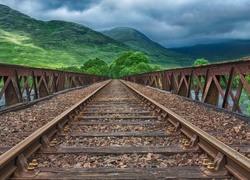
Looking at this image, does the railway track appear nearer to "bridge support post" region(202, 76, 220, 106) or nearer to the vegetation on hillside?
"bridge support post" region(202, 76, 220, 106)

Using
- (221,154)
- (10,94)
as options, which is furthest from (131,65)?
(221,154)

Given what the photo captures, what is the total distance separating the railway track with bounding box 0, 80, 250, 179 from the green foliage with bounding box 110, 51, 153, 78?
205ft

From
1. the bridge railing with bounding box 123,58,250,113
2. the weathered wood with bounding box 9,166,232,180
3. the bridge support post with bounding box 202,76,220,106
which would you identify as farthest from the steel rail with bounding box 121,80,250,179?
the bridge support post with bounding box 202,76,220,106

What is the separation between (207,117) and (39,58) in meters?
173

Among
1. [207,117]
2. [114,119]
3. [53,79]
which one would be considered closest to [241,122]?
[207,117]

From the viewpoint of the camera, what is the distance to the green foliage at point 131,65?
70.8 metres

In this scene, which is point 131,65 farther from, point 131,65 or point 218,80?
point 218,80

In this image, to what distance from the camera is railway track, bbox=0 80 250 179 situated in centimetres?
309

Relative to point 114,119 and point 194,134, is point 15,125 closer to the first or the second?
point 114,119

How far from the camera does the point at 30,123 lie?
611 cm

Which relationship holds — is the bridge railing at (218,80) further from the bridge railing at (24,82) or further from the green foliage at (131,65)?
the green foliage at (131,65)

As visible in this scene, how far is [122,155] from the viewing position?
12.7ft

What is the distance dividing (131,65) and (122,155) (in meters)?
85.9

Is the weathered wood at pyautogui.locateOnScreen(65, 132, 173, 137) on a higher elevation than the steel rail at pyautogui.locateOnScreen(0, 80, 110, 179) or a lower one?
lower
